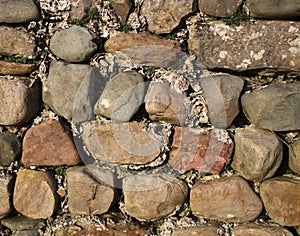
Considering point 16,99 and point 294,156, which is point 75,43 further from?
point 294,156

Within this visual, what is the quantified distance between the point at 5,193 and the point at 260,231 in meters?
0.80

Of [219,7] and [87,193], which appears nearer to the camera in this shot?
[219,7]

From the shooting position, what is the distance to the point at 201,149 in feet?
4.43

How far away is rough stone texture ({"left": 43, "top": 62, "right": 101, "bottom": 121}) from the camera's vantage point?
1324mm

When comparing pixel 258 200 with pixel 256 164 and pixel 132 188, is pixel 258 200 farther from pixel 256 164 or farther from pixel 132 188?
pixel 132 188

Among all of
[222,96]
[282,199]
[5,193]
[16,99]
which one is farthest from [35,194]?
[282,199]

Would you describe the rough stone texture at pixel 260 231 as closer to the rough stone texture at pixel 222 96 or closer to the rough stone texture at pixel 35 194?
the rough stone texture at pixel 222 96

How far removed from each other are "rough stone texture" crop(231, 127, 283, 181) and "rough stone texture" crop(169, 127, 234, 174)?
35 mm

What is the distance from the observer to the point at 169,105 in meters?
1.31

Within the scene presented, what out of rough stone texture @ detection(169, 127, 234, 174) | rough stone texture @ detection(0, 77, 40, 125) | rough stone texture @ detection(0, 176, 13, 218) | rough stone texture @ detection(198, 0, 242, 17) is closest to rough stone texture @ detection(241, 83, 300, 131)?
rough stone texture @ detection(169, 127, 234, 174)

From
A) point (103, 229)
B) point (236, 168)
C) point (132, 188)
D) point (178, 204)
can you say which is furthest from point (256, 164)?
point (103, 229)

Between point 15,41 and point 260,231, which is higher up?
point 15,41

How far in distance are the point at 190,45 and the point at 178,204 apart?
0.49 metres

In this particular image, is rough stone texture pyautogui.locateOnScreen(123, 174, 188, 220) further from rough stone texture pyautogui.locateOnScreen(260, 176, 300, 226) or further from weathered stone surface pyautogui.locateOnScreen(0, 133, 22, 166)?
weathered stone surface pyautogui.locateOnScreen(0, 133, 22, 166)
